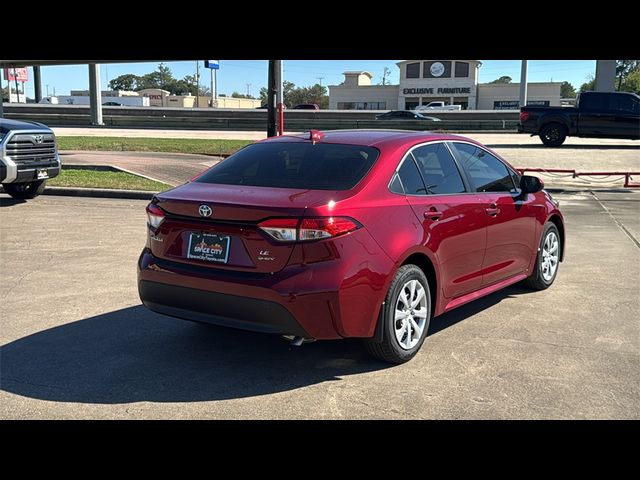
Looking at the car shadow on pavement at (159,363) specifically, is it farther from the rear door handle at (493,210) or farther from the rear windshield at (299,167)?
the rear door handle at (493,210)

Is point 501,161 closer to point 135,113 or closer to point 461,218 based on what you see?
point 461,218

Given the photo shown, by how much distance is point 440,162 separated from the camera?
18.1 feet

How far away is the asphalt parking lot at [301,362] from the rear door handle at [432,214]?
3.35ft

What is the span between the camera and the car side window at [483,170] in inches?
229

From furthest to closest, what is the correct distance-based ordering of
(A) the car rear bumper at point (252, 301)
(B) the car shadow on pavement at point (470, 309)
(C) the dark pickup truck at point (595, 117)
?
(C) the dark pickup truck at point (595, 117)
(B) the car shadow on pavement at point (470, 309)
(A) the car rear bumper at point (252, 301)

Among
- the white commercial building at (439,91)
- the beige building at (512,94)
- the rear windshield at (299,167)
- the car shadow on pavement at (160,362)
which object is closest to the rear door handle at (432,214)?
the rear windshield at (299,167)

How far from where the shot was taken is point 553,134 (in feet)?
79.2

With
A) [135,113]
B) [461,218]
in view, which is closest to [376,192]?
[461,218]

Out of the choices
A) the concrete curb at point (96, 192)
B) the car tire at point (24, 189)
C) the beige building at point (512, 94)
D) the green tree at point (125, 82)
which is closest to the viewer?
the car tire at point (24, 189)

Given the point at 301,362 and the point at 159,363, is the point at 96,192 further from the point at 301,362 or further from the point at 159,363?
the point at 301,362

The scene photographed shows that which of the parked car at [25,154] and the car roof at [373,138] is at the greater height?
the car roof at [373,138]

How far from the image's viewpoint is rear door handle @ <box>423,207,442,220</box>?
4.98m

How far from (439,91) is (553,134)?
54.1m

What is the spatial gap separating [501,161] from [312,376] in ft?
9.94
